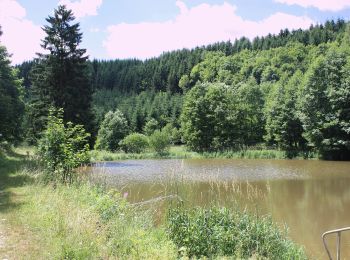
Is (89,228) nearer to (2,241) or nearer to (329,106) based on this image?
(2,241)

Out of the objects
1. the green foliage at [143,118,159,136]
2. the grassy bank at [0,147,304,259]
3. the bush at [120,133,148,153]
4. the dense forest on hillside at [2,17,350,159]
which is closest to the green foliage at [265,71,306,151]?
the dense forest on hillside at [2,17,350,159]

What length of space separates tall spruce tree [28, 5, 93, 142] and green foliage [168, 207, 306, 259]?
2348 cm

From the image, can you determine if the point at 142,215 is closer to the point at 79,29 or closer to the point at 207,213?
the point at 207,213

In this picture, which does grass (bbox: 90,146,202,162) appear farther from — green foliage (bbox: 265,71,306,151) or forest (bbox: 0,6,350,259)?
green foliage (bbox: 265,71,306,151)

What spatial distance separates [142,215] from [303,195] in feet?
33.7

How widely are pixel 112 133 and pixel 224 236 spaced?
53715mm

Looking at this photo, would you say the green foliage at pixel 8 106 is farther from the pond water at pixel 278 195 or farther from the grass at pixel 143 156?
the grass at pixel 143 156

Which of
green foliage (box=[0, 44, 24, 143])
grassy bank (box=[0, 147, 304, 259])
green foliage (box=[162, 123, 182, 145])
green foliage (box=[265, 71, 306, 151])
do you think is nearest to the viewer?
grassy bank (box=[0, 147, 304, 259])

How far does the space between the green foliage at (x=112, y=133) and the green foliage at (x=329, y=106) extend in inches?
1216

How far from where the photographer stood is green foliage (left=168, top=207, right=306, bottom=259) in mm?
6840

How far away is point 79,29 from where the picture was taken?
30812 millimetres

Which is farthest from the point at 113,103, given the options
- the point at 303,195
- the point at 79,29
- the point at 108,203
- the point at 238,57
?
the point at 108,203

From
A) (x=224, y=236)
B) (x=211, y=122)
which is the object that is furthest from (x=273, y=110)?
(x=224, y=236)

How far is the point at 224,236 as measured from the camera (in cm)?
712
